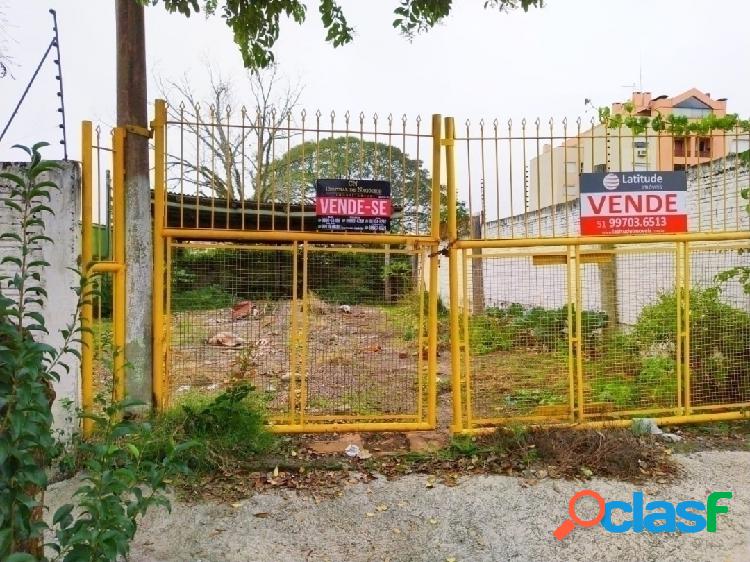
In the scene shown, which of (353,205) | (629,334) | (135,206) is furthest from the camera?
(629,334)

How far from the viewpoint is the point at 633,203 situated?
4938mm

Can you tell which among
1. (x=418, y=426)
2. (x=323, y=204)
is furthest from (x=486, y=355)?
(x=323, y=204)

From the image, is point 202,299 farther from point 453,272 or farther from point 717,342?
point 717,342

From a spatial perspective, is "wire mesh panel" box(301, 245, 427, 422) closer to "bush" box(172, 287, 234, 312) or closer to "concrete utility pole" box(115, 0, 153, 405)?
"bush" box(172, 287, 234, 312)

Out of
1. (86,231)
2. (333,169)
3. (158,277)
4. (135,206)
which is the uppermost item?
(333,169)

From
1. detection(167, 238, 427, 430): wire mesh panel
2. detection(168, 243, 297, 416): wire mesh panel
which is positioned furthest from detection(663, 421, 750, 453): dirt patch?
detection(168, 243, 297, 416): wire mesh panel

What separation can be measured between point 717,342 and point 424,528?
139 inches

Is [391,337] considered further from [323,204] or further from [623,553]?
[623,553]

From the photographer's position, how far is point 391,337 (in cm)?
487

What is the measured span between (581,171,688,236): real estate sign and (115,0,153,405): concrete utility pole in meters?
3.70

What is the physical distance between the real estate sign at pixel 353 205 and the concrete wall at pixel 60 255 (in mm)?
1850

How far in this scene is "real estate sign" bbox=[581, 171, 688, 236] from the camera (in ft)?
16.0

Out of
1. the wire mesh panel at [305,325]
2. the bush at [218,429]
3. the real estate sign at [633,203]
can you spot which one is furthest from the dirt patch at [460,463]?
the real estate sign at [633,203]

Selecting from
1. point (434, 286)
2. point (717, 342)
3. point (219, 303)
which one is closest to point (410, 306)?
point (434, 286)
